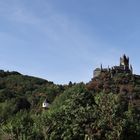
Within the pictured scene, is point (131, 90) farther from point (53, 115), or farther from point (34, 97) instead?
point (53, 115)

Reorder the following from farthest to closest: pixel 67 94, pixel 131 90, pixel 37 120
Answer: pixel 131 90 → pixel 67 94 → pixel 37 120

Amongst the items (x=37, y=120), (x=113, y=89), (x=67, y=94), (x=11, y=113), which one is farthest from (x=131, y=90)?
(x=37, y=120)

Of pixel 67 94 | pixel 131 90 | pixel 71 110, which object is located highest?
pixel 131 90

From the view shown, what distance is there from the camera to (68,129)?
6519 cm

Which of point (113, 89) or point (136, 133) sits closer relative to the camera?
point (136, 133)

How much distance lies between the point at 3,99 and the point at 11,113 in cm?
2579

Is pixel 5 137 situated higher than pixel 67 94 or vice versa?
pixel 67 94

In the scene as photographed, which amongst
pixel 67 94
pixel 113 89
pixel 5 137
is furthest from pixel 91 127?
pixel 113 89

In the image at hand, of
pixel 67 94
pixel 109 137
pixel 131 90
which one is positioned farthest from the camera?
pixel 131 90

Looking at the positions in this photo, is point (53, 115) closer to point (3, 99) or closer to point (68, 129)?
point (68, 129)

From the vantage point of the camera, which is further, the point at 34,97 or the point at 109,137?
the point at 34,97

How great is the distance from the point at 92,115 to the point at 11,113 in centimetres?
7771

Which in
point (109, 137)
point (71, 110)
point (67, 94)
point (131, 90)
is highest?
point (131, 90)

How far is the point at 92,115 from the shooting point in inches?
2549
